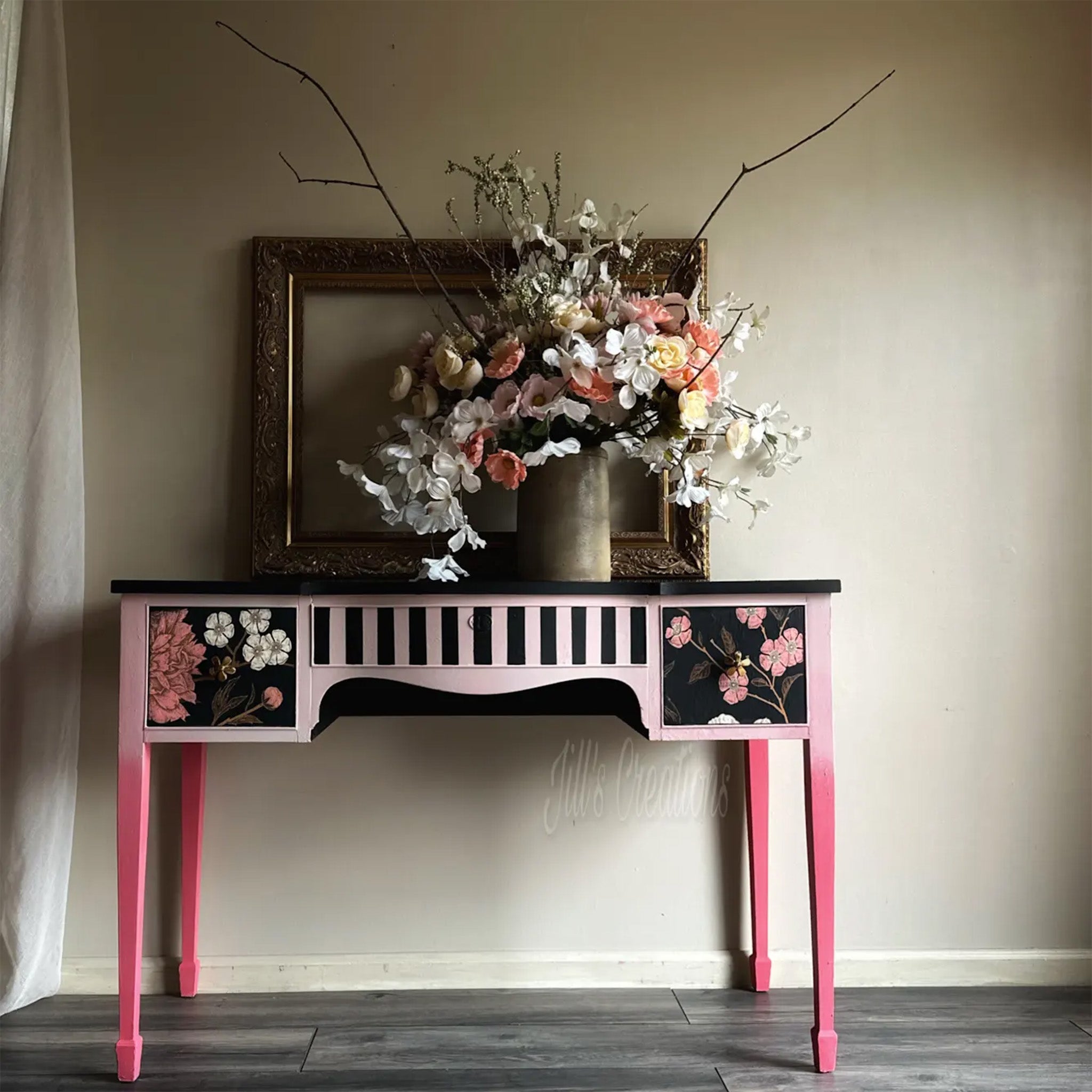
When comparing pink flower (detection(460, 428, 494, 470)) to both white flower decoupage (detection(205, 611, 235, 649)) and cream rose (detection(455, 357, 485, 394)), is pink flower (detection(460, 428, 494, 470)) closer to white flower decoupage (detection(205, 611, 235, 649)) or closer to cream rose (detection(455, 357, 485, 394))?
cream rose (detection(455, 357, 485, 394))

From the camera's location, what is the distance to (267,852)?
2049 millimetres

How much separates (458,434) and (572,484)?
238mm

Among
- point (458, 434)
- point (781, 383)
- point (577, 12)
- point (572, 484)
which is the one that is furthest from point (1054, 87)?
point (458, 434)

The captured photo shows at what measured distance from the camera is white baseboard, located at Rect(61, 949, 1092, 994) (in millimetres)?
2010

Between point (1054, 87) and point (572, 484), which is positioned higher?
point (1054, 87)

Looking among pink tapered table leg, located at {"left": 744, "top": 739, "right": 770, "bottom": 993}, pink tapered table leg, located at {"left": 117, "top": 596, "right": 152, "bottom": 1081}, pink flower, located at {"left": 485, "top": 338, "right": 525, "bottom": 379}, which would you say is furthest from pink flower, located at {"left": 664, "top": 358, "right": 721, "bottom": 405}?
pink tapered table leg, located at {"left": 117, "top": 596, "right": 152, "bottom": 1081}

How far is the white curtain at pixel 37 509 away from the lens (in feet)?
6.15

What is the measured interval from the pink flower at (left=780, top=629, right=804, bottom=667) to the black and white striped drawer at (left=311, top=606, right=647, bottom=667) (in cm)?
24

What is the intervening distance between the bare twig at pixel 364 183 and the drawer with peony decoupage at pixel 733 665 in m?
0.70

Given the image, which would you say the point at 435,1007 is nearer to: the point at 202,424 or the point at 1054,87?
the point at 202,424

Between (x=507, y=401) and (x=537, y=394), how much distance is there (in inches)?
2.3

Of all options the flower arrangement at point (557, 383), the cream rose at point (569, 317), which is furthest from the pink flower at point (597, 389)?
the cream rose at point (569, 317)

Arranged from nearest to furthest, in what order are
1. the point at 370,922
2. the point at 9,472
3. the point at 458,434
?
the point at 458,434
the point at 9,472
the point at 370,922

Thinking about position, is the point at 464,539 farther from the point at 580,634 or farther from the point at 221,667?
the point at 221,667
